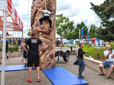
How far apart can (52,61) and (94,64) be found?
2458 mm

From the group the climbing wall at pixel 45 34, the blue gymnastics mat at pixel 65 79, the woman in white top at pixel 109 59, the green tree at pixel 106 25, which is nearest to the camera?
the blue gymnastics mat at pixel 65 79

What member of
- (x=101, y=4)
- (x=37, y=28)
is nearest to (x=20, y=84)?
(x=37, y=28)

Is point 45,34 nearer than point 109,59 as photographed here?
No

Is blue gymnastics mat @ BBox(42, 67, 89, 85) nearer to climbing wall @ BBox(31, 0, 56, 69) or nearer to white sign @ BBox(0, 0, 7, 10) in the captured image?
climbing wall @ BBox(31, 0, 56, 69)

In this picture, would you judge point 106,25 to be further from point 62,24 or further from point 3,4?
point 62,24

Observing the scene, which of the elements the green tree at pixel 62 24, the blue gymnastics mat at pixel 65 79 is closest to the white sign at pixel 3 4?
the blue gymnastics mat at pixel 65 79

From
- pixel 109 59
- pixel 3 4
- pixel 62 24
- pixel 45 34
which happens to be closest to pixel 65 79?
pixel 109 59

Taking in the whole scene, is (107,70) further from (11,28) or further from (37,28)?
(11,28)

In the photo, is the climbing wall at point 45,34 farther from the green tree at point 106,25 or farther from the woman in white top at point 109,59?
the green tree at point 106,25

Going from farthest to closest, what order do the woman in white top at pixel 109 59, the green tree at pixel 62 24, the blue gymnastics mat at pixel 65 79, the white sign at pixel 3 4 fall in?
the green tree at pixel 62 24 < the woman in white top at pixel 109 59 < the blue gymnastics mat at pixel 65 79 < the white sign at pixel 3 4

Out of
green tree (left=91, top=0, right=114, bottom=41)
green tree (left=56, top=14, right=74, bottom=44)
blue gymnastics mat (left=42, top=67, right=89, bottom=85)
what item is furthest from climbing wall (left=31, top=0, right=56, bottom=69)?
green tree (left=56, top=14, right=74, bottom=44)

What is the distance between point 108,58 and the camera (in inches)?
227

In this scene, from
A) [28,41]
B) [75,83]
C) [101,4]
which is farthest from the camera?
[101,4]

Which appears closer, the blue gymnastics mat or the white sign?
the white sign
